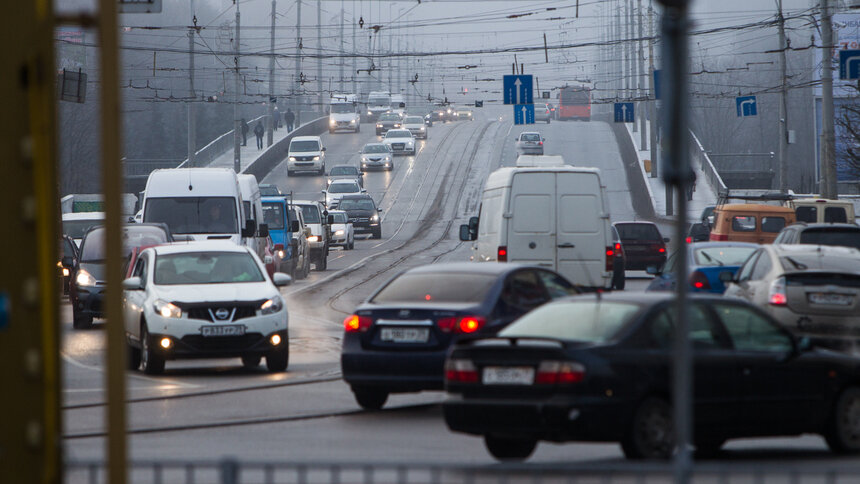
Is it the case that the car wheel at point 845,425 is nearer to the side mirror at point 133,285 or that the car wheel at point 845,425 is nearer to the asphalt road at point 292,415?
the asphalt road at point 292,415

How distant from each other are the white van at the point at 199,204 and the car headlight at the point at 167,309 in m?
10.7

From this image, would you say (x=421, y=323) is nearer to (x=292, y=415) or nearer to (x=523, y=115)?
(x=292, y=415)

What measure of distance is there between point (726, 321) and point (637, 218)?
50541 millimetres

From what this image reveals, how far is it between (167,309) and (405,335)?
14.7 feet

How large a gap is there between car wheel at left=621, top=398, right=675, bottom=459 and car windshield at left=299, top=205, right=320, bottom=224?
31297 millimetres

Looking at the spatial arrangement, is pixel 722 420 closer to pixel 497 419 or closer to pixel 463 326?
pixel 497 419

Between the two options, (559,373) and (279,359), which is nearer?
(559,373)

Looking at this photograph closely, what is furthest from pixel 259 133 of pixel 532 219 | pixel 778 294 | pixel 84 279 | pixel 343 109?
pixel 778 294

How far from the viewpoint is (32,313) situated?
3.81 metres

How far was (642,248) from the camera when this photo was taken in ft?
120

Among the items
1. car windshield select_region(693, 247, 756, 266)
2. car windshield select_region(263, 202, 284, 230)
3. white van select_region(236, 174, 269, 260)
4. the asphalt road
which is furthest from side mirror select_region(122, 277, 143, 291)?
car windshield select_region(263, 202, 284, 230)

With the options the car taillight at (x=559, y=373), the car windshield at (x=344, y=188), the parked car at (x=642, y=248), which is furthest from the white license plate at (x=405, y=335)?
the car windshield at (x=344, y=188)

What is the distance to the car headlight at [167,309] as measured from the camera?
15.5 metres

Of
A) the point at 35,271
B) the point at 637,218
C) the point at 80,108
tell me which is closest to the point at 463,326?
the point at 35,271
